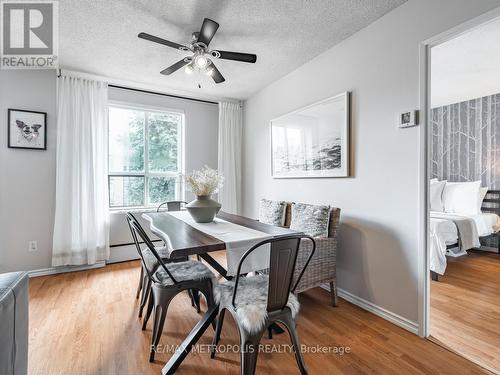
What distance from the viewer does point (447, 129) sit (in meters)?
4.53

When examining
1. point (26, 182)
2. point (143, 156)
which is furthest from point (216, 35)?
point (26, 182)

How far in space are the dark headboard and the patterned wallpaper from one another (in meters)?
0.11

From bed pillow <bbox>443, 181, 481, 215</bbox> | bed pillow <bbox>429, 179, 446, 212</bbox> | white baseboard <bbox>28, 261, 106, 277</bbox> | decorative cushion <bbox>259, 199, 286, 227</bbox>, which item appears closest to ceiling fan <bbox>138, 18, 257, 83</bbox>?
decorative cushion <bbox>259, 199, 286, 227</bbox>

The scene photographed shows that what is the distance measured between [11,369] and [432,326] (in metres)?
2.66

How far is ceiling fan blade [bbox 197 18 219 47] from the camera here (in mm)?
1825

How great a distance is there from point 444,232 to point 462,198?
1.47m

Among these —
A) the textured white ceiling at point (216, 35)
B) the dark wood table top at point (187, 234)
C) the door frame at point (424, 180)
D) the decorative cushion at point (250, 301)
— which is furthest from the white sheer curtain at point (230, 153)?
the door frame at point (424, 180)

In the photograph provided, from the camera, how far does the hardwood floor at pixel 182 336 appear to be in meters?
1.55

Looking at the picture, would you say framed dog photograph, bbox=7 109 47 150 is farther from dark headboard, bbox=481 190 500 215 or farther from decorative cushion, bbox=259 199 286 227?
dark headboard, bbox=481 190 500 215

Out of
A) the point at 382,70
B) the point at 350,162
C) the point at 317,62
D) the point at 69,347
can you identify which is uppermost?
the point at 317,62

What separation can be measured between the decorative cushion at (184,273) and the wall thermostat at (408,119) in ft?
6.16

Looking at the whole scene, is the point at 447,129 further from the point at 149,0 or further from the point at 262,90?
the point at 149,0

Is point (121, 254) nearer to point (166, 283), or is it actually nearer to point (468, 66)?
point (166, 283)

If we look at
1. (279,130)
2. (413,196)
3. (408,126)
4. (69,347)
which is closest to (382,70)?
(408,126)
